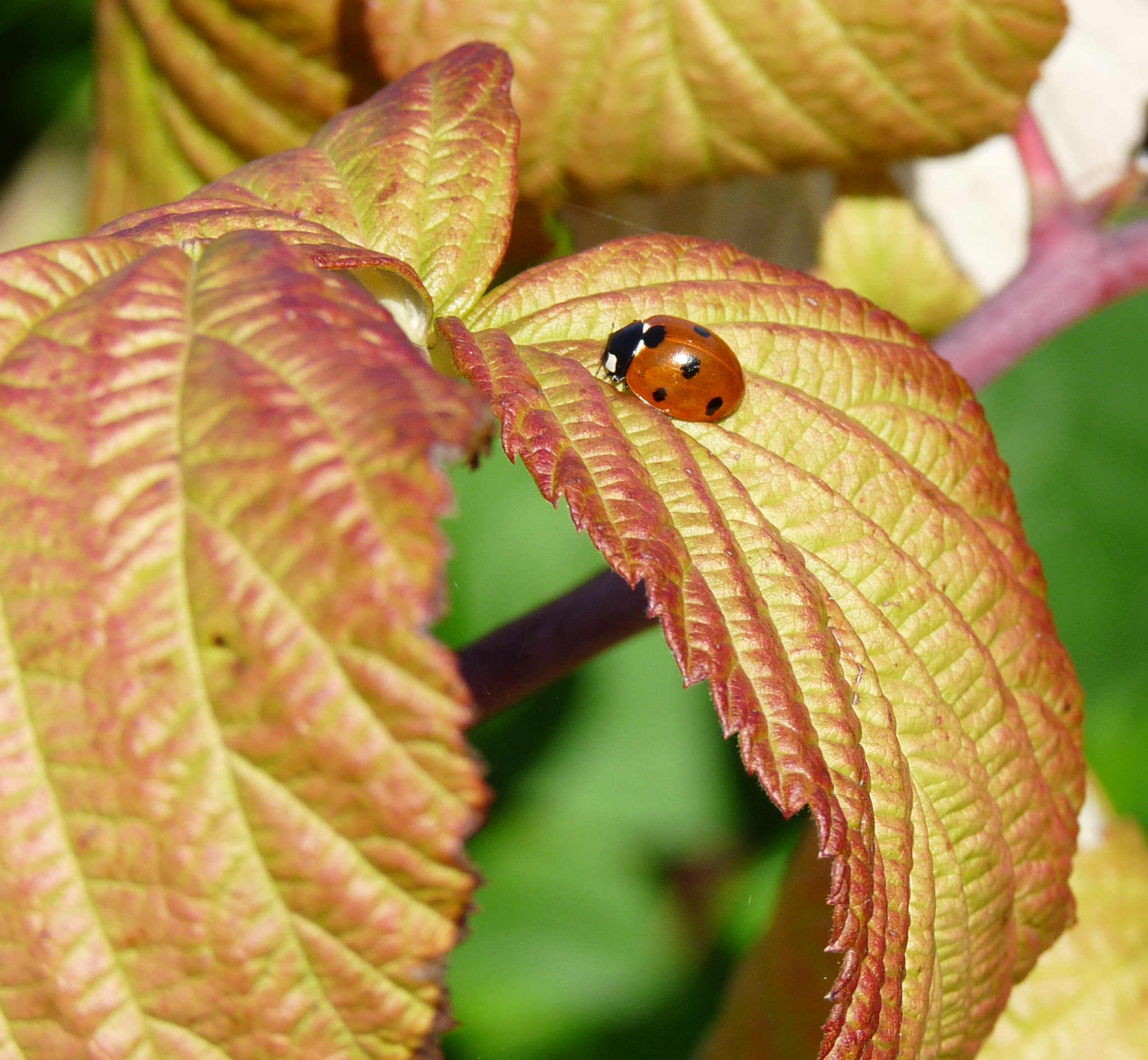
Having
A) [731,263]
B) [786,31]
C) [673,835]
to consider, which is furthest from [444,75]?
[673,835]

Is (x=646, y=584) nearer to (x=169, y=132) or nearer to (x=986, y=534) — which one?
(x=986, y=534)

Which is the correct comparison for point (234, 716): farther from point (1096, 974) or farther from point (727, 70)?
point (1096, 974)

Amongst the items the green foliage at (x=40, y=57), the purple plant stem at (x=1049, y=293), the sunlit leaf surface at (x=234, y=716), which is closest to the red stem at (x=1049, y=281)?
the purple plant stem at (x=1049, y=293)

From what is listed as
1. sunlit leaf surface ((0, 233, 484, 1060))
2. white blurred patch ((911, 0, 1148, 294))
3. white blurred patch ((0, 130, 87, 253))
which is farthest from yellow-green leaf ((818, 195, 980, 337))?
white blurred patch ((0, 130, 87, 253))

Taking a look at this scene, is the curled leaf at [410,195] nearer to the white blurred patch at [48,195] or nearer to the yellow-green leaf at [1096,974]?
the yellow-green leaf at [1096,974]

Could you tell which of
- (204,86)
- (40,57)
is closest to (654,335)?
(204,86)

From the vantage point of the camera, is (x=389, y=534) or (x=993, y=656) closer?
(x=389, y=534)

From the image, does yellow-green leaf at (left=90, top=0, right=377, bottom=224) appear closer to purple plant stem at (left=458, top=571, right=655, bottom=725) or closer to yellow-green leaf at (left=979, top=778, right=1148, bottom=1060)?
purple plant stem at (left=458, top=571, right=655, bottom=725)

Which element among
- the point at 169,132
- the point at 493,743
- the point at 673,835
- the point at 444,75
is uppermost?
the point at 444,75
